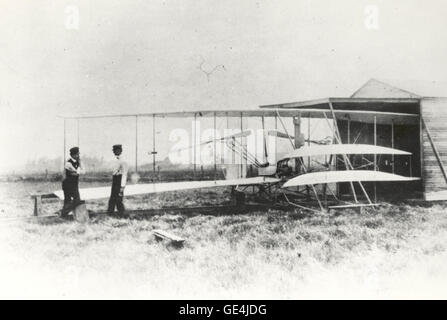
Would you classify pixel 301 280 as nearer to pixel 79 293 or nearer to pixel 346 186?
pixel 79 293

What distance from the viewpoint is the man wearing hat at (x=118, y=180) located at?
9.12 m

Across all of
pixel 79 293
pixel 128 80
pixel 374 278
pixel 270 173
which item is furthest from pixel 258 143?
pixel 79 293

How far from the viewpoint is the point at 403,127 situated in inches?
582

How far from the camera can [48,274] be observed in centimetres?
591

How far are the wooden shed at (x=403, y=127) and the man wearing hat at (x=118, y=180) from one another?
5.09 meters

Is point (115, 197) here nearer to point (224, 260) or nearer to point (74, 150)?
point (74, 150)

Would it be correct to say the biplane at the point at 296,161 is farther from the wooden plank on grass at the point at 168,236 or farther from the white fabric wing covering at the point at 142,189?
the wooden plank on grass at the point at 168,236

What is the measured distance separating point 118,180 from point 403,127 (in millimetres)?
10702

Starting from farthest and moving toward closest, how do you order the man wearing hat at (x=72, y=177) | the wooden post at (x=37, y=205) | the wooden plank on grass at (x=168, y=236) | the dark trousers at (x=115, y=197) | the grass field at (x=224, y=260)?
the dark trousers at (x=115, y=197), the wooden post at (x=37, y=205), the man wearing hat at (x=72, y=177), the wooden plank on grass at (x=168, y=236), the grass field at (x=224, y=260)

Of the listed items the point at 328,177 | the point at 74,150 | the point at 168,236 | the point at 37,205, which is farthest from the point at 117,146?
the point at 328,177

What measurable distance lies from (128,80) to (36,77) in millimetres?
2924

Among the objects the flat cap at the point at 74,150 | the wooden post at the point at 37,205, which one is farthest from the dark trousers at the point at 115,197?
the wooden post at the point at 37,205

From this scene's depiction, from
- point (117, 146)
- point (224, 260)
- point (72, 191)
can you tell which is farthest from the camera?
point (117, 146)

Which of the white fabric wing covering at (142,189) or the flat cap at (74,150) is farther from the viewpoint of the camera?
the white fabric wing covering at (142,189)
